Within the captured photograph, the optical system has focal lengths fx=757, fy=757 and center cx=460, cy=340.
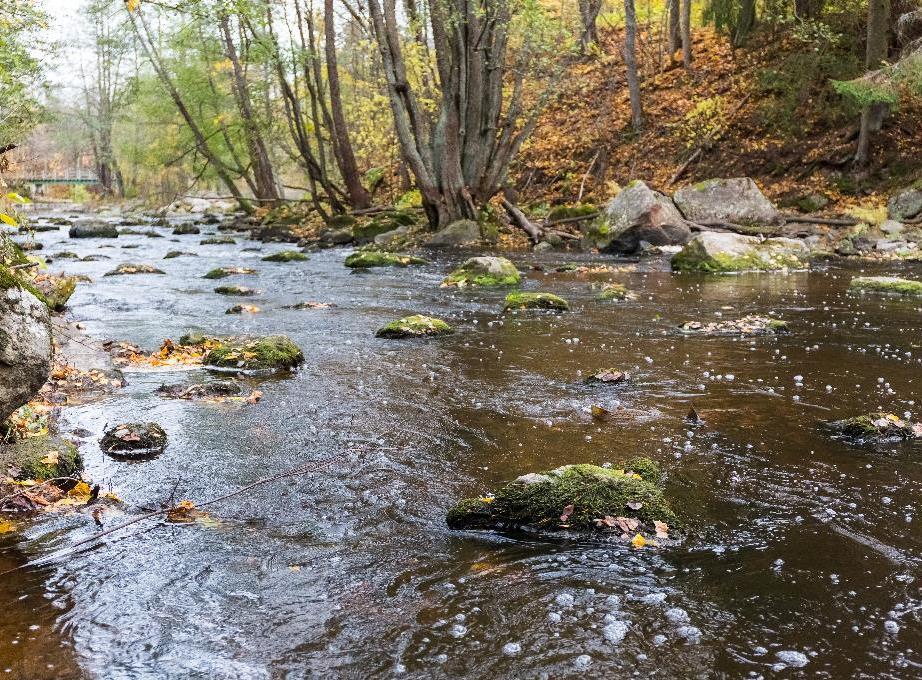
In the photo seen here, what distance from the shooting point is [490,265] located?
14.3m

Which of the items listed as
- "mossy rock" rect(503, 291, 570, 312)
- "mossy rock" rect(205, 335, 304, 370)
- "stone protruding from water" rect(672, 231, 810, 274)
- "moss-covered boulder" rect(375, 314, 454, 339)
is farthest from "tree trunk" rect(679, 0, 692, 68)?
"mossy rock" rect(205, 335, 304, 370)

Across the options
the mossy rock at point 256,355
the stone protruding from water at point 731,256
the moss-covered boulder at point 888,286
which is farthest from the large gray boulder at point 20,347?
the stone protruding from water at point 731,256

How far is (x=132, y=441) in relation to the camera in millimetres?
5441

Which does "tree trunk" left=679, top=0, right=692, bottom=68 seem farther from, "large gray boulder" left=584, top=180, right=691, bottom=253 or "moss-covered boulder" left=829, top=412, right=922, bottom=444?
"moss-covered boulder" left=829, top=412, right=922, bottom=444

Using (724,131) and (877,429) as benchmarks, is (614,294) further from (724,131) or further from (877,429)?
(724,131)

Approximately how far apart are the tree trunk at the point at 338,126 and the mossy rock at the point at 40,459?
20631 mm

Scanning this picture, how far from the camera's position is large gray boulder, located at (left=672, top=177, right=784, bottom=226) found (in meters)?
19.5

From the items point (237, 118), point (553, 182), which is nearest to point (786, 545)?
point (553, 182)

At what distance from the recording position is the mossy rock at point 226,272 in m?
15.4

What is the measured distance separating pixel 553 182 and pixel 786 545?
78.3 ft

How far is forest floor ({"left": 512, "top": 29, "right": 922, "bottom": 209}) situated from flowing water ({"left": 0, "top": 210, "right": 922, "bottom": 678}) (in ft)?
47.6

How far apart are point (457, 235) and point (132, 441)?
53.1 ft

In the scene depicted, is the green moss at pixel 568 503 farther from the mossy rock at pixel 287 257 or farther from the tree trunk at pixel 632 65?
the tree trunk at pixel 632 65

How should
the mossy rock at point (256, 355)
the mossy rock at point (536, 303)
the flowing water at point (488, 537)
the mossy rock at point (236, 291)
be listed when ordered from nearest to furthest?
1. the flowing water at point (488, 537)
2. the mossy rock at point (256, 355)
3. the mossy rock at point (536, 303)
4. the mossy rock at point (236, 291)
